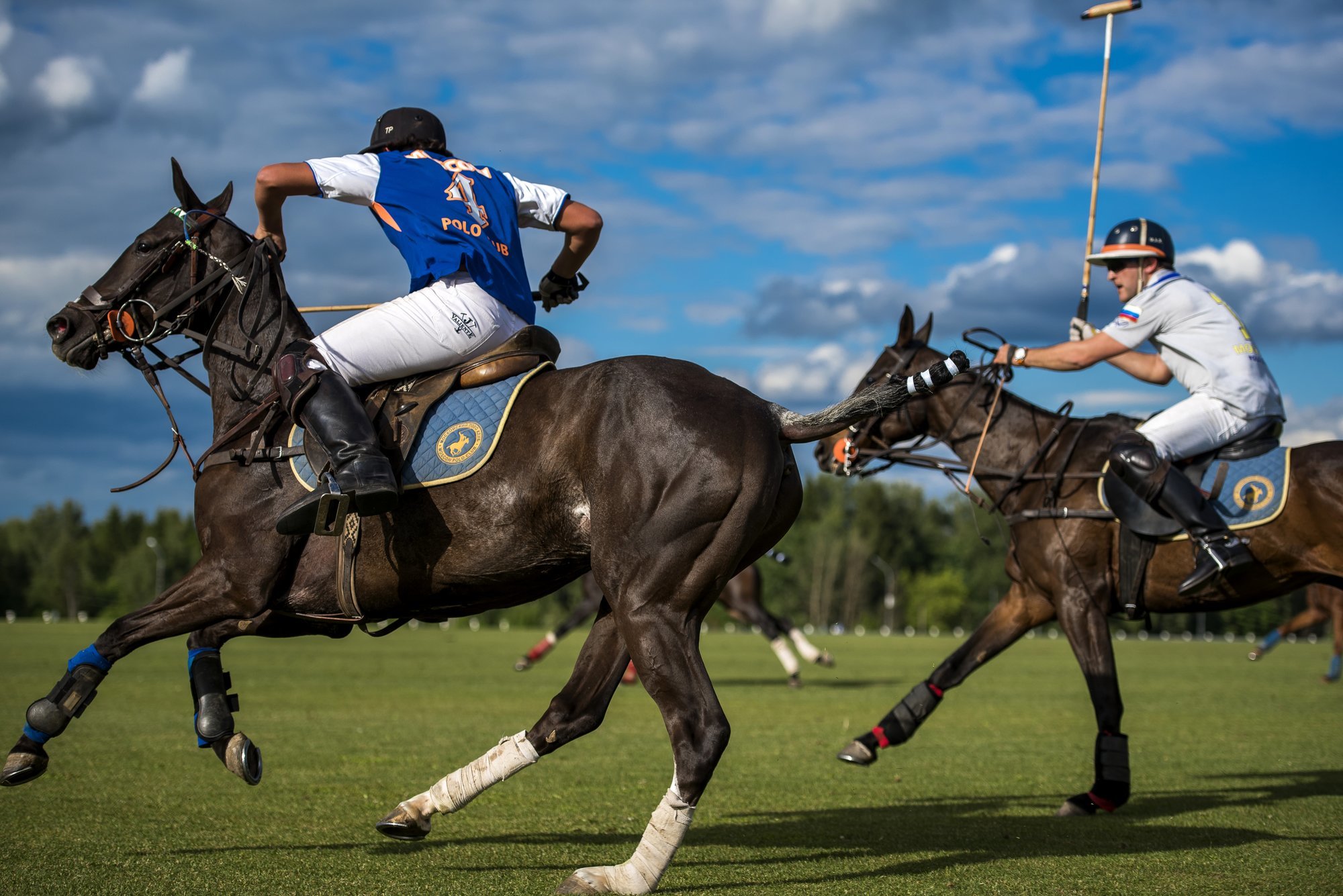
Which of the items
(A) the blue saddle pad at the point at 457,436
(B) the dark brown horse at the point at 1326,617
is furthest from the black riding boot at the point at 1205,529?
(B) the dark brown horse at the point at 1326,617

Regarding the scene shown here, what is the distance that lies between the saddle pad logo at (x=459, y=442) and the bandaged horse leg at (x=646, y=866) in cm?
164

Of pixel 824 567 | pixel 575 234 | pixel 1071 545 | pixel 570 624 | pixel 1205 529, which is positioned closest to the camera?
pixel 575 234

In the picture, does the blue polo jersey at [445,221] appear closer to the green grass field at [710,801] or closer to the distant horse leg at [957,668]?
the green grass field at [710,801]

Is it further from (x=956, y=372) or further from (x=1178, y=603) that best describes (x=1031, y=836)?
(x=956, y=372)

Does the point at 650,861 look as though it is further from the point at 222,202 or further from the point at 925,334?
the point at 925,334

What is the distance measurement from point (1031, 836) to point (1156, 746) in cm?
531

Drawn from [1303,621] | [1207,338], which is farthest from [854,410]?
[1303,621]

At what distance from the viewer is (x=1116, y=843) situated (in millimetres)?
6719

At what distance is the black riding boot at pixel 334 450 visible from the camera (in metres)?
5.17

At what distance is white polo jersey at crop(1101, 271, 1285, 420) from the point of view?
303 inches

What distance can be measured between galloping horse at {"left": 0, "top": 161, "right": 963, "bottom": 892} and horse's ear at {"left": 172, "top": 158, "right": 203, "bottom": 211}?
0.01 meters

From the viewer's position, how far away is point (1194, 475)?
7957 millimetres

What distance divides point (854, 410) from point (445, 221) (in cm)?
203

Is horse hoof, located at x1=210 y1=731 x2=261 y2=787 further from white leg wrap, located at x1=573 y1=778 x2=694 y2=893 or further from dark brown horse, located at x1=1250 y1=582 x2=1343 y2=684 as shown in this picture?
dark brown horse, located at x1=1250 y1=582 x2=1343 y2=684
